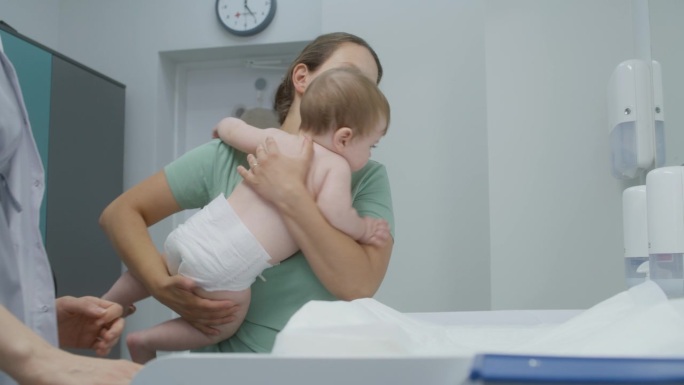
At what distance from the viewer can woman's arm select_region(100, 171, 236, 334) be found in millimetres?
1069

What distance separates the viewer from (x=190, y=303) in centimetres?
108

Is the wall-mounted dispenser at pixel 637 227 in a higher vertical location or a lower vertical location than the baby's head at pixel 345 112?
lower

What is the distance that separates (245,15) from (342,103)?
2.40 m

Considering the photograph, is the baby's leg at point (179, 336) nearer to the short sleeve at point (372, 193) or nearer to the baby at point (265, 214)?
the baby at point (265, 214)

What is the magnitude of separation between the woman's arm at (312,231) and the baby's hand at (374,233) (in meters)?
0.03

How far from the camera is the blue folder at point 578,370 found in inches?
12.6

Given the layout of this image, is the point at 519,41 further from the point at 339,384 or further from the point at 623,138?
the point at 339,384

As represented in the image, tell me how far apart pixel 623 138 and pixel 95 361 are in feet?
5.65

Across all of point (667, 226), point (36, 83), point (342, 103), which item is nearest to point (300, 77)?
point (342, 103)

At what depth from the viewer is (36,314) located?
0.94 metres

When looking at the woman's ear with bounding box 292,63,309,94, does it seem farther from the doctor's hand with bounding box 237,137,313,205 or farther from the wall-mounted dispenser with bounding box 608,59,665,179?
the wall-mounted dispenser with bounding box 608,59,665,179

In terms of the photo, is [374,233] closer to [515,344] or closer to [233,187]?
[233,187]

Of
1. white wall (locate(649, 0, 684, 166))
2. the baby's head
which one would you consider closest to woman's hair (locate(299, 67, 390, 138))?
the baby's head

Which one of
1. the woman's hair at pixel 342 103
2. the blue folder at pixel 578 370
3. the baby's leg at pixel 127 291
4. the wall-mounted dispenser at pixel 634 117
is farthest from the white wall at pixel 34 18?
the blue folder at pixel 578 370
